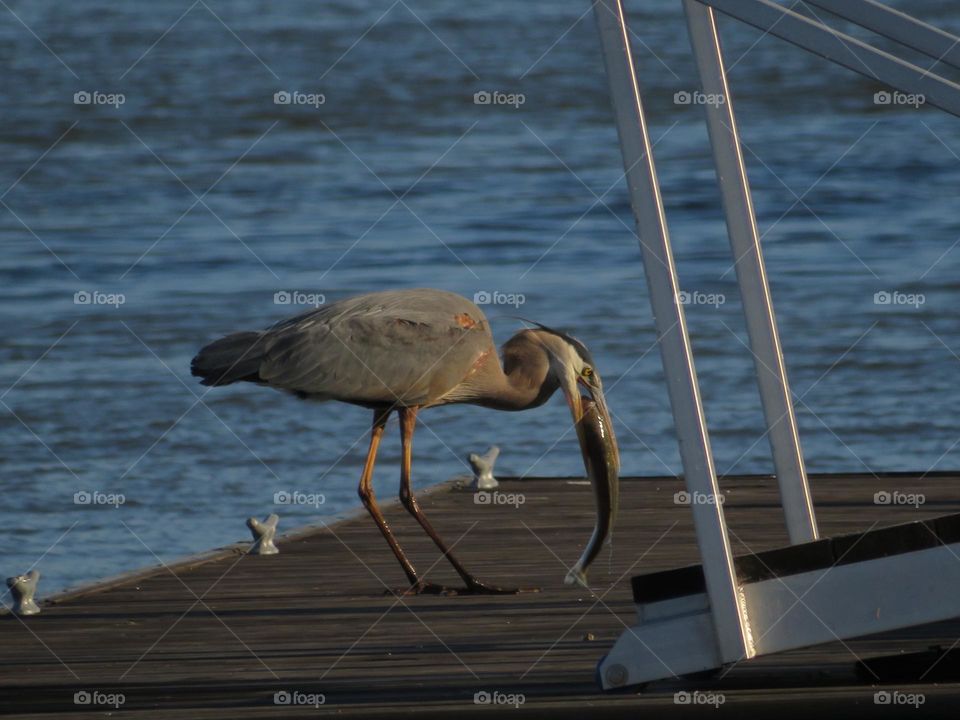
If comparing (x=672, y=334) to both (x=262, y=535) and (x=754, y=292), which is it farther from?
(x=262, y=535)

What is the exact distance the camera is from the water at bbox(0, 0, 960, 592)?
1115 centimetres

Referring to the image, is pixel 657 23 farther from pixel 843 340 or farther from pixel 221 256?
pixel 843 340

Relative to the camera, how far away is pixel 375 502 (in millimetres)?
7820

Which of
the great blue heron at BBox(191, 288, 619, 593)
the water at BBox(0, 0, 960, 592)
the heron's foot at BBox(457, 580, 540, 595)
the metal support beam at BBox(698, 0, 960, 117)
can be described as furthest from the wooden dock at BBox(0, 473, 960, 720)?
the water at BBox(0, 0, 960, 592)

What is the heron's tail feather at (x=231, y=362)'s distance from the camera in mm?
7562

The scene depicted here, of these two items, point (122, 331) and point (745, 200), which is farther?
point (122, 331)

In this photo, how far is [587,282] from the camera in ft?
55.8

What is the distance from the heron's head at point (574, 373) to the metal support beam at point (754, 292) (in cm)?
202

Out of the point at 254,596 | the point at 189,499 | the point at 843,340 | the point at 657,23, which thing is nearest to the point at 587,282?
the point at 843,340

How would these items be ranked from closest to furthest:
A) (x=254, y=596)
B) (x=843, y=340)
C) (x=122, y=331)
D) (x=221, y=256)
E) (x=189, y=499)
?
(x=254, y=596) < (x=189, y=499) < (x=843, y=340) < (x=122, y=331) < (x=221, y=256)

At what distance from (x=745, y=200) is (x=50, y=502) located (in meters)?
5.95

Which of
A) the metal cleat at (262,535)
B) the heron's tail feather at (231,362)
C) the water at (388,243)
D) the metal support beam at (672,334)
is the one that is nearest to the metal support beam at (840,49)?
the metal support beam at (672,334)

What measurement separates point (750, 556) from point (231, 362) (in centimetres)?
313

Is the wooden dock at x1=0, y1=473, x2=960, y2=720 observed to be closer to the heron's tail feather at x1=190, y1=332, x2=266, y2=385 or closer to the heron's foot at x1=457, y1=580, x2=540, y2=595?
the heron's foot at x1=457, y1=580, x2=540, y2=595
